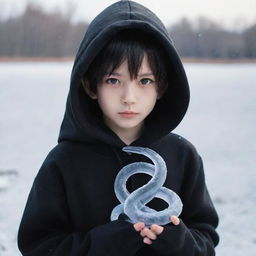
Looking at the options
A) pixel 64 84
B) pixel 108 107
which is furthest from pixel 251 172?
pixel 64 84

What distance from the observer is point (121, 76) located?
1406 millimetres

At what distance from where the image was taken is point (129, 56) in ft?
4.58

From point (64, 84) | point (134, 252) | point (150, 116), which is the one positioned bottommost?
point (64, 84)

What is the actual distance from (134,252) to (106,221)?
0.19 meters

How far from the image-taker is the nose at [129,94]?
1388 millimetres

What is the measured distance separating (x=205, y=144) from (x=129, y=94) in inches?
211

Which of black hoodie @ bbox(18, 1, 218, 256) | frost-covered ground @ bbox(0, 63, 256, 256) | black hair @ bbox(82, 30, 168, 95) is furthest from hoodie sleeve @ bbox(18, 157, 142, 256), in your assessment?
frost-covered ground @ bbox(0, 63, 256, 256)

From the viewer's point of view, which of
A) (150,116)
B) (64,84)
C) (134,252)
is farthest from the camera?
(64,84)

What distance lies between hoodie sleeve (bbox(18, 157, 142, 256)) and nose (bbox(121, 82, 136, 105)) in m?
0.37

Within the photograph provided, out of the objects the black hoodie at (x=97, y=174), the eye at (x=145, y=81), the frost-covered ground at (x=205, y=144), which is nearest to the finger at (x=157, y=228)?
the black hoodie at (x=97, y=174)

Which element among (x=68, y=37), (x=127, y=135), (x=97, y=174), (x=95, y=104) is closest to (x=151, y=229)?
(x=97, y=174)

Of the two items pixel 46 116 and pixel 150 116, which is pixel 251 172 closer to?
pixel 150 116

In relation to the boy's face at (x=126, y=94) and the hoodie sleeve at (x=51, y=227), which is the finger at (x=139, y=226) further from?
the boy's face at (x=126, y=94)

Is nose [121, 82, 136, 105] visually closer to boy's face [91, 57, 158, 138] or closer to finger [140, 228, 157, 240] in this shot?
boy's face [91, 57, 158, 138]
